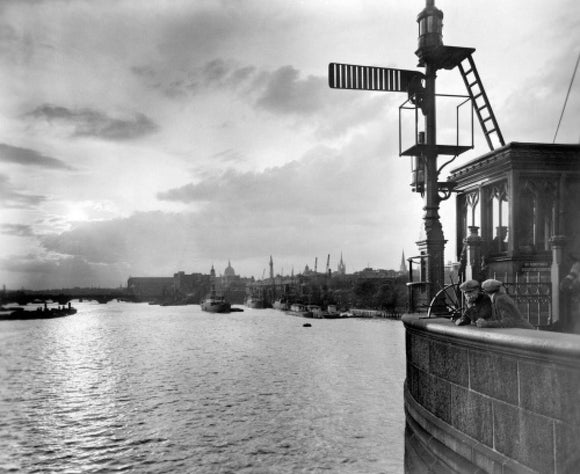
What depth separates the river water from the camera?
1742 cm

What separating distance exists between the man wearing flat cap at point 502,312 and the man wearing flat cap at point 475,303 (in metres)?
0.29

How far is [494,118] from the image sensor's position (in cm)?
1859

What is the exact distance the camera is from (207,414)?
24000 mm

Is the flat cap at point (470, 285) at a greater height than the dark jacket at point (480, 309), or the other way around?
→ the flat cap at point (470, 285)

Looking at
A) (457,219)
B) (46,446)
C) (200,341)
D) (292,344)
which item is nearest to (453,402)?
(457,219)

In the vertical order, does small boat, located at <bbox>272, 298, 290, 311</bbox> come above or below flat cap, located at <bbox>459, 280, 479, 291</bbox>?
below

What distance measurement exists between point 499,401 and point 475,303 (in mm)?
1802

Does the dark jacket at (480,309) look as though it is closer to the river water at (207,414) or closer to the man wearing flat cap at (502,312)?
the man wearing flat cap at (502,312)

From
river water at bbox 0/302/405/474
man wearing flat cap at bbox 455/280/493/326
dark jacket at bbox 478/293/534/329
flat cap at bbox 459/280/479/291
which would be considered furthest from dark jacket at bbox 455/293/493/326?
river water at bbox 0/302/405/474

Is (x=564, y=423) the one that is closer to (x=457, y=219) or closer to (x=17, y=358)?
(x=457, y=219)

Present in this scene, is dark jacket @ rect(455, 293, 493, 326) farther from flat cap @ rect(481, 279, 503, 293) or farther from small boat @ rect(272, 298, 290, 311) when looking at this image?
small boat @ rect(272, 298, 290, 311)

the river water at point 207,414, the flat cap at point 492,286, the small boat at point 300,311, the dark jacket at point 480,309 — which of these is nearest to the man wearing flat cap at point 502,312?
the flat cap at point 492,286

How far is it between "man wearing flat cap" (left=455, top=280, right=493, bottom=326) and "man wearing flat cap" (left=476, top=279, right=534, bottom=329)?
287 millimetres

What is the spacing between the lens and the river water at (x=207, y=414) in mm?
17422
